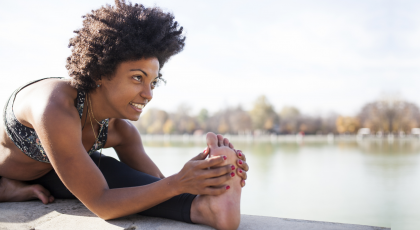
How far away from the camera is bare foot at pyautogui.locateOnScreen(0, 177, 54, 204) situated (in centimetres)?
218

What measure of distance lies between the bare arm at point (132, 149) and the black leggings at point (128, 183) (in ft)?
0.61

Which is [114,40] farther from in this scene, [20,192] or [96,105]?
[20,192]

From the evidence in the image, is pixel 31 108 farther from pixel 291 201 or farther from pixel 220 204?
pixel 291 201

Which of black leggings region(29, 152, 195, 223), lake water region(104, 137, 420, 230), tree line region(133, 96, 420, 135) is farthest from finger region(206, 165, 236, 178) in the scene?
tree line region(133, 96, 420, 135)

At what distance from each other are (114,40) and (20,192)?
50.3 inches

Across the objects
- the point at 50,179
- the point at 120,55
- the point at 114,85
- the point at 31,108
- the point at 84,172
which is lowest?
the point at 50,179

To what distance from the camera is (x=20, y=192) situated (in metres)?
2.19

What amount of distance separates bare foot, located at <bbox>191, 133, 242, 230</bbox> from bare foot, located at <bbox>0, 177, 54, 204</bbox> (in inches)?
45.7

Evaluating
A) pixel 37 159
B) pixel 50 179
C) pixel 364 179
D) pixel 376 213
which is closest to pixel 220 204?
pixel 37 159

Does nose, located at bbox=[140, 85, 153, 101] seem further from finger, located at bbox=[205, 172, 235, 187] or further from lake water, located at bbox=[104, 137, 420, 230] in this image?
lake water, located at bbox=[104, 137, 420, 230]

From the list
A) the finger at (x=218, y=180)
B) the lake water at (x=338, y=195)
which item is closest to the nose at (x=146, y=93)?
the finger at (x=218, y=180)

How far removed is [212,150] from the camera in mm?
1635

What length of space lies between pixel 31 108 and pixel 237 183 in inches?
45.1

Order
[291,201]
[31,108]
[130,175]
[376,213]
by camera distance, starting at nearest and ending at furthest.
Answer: [31,108]
[130,175]
[376,213]
[291,201]
